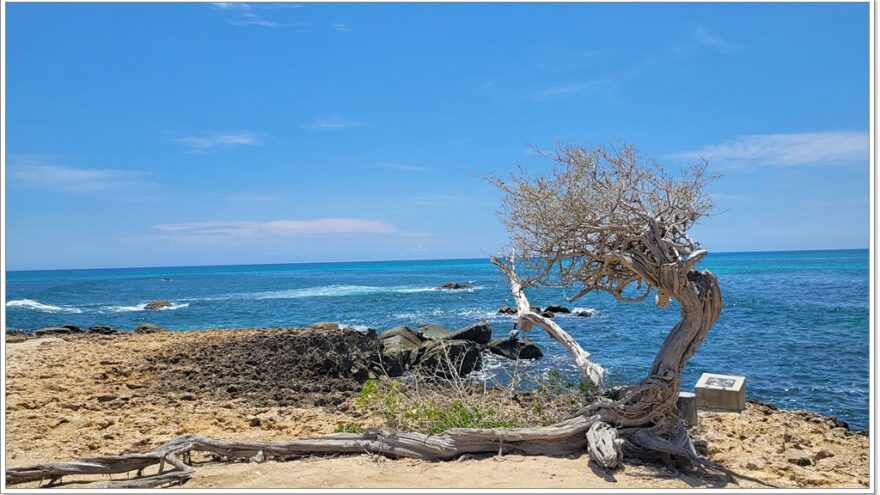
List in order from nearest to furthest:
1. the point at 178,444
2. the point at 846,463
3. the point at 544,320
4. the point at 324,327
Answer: the point at 178,444 < the point at 846,463 < the point at 544,320 < the point at 324,327

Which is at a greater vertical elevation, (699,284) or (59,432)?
(699,284)

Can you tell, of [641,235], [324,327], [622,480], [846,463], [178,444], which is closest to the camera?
[622,480]

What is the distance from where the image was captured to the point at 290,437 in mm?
9102

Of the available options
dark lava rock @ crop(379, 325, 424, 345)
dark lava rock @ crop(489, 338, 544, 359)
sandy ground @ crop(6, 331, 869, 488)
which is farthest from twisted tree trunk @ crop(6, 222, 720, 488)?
dark lava rock @ crop(379, 325, 424, 345)

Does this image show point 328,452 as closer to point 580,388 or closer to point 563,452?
point 563,452

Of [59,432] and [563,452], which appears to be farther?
[59,432]

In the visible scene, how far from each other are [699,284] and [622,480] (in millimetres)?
2533

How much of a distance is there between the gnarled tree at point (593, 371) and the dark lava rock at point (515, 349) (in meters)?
9.79

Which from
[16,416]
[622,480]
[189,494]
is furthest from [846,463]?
[16,416]

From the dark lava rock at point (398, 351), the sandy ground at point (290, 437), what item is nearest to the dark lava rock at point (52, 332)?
the sandy ground at point (290, 437)

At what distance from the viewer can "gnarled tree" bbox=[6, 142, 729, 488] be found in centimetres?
685

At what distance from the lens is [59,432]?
29.6 feet

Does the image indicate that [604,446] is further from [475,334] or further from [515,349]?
[475,334]

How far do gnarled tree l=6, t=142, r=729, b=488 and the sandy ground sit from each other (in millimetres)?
221
